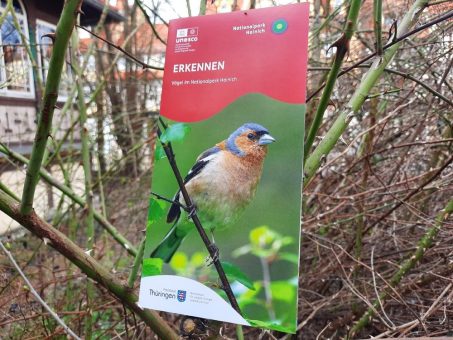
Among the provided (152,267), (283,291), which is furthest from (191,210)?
(283,291)

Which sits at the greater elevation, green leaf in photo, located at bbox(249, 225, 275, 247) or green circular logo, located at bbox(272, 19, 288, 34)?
green circular logo, located at bbox(272, 19, 288, 34)

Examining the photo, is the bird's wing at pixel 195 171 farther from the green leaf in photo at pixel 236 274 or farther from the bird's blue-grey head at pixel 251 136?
the green leaf in photo at pixel 236 274

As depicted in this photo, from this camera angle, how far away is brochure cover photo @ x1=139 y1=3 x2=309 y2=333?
2.77 feet

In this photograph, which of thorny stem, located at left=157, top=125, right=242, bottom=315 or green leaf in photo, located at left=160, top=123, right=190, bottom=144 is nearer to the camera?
thorny stem, located at left=157, top=125, right=242, bottom=315

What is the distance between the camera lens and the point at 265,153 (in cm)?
90

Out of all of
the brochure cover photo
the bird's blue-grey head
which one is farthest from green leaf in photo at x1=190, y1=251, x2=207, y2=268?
the bird's blue-grey head

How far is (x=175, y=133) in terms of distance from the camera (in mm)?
989

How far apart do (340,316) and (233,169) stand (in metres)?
1.72

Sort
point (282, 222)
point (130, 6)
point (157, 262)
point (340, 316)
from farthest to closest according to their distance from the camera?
1. point (130, 6)
2. point (340, 316)
3. point (157, 262)
4. point (282, 222)

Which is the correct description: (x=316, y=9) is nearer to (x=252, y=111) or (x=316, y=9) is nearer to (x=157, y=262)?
(x=252, y=111)

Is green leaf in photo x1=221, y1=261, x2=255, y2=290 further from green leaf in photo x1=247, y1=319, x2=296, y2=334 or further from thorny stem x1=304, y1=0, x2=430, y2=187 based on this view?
thorny stem x1=304, y1=0, x2=430, y2=187

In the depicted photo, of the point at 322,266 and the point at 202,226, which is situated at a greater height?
the point at 202,226

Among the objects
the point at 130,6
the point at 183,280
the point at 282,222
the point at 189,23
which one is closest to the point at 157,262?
the point at 183,280

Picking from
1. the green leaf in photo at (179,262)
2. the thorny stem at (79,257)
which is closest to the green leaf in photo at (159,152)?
the green leaf in photo at (179,262)
